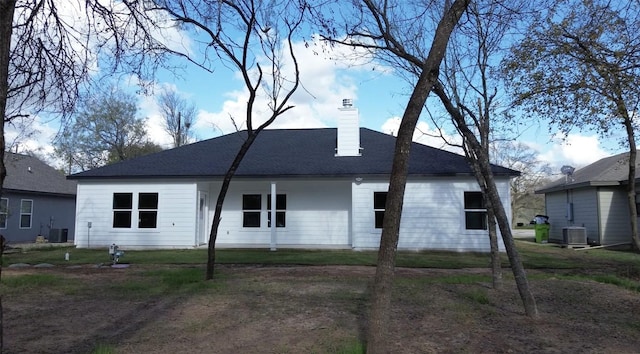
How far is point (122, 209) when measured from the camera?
58.4ft

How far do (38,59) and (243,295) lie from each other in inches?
184

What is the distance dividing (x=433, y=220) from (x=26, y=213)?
1936 centimetres

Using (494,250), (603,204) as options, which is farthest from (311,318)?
(603,204)

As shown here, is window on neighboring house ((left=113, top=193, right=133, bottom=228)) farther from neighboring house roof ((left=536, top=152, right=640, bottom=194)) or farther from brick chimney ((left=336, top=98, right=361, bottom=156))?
neighboring house roof ((left=536, top=152, right=640, bottom=194))

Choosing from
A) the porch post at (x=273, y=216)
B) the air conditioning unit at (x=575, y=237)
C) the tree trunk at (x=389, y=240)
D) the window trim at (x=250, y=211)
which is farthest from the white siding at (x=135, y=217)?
the air conditioning unit at (x=575, y=237)

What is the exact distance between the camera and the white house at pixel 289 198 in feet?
54.7

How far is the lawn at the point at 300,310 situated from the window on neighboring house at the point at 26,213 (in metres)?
13.6

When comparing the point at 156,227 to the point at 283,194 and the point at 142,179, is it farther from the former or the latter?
the point at 283,194

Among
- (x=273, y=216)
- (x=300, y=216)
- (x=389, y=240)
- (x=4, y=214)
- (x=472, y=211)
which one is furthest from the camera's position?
(x=4, y=214)

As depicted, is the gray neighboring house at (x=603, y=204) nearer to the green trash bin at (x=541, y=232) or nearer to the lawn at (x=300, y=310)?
the green trash bin at (x=541, y=232)

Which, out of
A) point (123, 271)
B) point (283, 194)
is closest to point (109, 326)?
point (123, 271)

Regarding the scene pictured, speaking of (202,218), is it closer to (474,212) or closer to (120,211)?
(120,211)

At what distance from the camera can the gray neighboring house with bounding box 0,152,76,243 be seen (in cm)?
2214

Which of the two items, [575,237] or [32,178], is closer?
[575,237]
